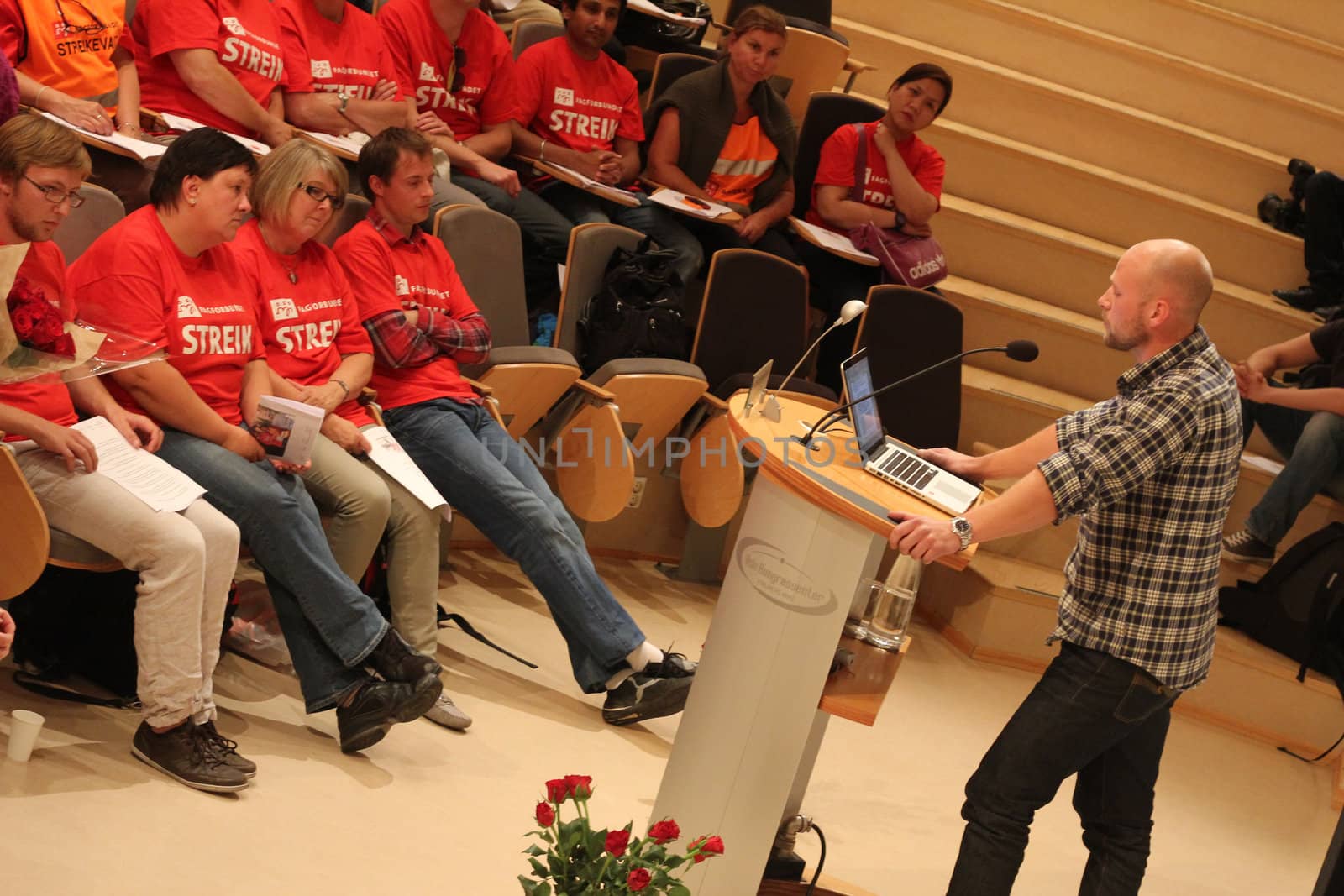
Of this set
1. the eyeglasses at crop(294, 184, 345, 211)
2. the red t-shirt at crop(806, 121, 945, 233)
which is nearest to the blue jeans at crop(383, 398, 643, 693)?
the eyeglasses at crop(294, 184, 345, 211)

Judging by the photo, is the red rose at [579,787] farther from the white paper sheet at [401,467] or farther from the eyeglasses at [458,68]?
the eyeglasses at [458,68]

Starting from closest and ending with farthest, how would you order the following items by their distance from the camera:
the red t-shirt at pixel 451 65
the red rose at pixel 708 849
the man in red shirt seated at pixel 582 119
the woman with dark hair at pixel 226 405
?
the red rose at pixel 708 849 → the woman with dark hair at pixel 226 405 → the red t-shirt at pixel 451 65 → the man in red shirt seated at pixel 582 119

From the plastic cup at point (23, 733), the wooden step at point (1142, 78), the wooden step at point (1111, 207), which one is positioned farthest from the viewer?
the wooden step at point (1142, 78)

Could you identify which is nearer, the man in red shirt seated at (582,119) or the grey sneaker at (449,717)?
the grey sneaker at (449,717)

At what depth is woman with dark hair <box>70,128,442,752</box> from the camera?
2795 mm

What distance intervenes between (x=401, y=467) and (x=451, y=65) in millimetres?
1692

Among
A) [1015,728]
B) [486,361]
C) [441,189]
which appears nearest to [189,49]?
[441,189]

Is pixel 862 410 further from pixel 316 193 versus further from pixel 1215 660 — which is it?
pixel 1215 660

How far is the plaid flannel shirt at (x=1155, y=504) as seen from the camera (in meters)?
2.27

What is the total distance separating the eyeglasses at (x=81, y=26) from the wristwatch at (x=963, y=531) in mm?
2483

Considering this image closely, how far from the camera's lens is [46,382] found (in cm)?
264

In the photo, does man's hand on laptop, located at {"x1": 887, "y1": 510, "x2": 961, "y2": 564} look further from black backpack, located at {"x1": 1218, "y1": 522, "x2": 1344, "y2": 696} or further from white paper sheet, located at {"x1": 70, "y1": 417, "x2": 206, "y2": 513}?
black backpack, located at {"x1": 1218, "y1": 522, "x2": 1344, "y2": 696}

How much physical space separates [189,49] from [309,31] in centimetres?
45

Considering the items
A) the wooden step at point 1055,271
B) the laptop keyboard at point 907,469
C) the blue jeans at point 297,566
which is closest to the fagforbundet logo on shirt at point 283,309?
the blue jeans at point 297,566
